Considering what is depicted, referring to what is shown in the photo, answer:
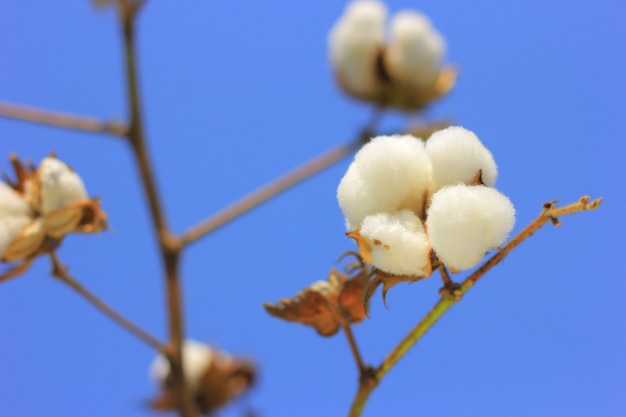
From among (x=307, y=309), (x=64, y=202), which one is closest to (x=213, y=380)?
(x=64, y=202)

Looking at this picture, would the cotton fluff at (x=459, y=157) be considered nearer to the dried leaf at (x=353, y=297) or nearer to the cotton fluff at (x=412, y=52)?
the dried leaf at (x=353, y=297)

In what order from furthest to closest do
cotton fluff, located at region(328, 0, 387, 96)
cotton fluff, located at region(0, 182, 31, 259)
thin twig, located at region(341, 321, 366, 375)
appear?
1. cotton fluff, located at region(328, 0, 387, 96)
2. cotton fluff, located at region(0, 182, 31, 259)
3. thin twig, located at region(341, 321, 366, 375)

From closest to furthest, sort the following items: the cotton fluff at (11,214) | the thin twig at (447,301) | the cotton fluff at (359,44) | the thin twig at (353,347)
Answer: the thin twig at (447,301) < the thin twig at (353,347) < the cotton fluff at (11,214) < the cotton fluff at (359,44)

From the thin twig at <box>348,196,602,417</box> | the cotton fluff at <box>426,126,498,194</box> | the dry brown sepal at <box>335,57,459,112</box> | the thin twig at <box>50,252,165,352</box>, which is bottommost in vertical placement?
the thin twig at <box>348,196,602,417</box>

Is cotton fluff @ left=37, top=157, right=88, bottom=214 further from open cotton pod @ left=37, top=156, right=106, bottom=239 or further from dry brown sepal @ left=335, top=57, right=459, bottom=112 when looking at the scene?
dry brown sepal @ left=335, top=57, right=459, bottom=112

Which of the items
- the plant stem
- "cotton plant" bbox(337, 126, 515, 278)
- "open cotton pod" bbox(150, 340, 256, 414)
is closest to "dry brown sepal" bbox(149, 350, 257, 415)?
"open cotton pod" bbox(150, 340, 256, 414)

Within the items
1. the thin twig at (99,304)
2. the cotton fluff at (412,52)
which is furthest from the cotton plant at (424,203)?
the cotton fluff at (412,52)

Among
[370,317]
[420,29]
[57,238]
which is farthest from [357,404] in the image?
[420,29]

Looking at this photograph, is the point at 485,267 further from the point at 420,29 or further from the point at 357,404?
the point at 420,29
